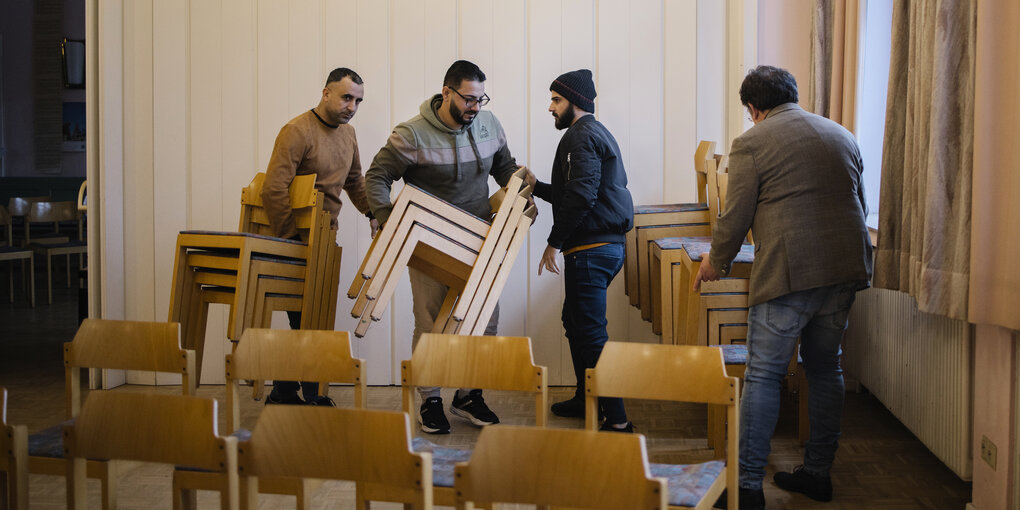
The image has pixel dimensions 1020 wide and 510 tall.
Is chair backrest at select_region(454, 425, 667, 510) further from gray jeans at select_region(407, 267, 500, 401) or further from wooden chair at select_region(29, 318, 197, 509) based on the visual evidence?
gray jeans at select_region(407, 267, 500, 401)

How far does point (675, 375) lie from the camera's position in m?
2.66

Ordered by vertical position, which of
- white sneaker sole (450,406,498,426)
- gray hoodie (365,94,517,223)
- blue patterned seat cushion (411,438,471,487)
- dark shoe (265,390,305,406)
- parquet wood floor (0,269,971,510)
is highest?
gray hoodie (365,94,517,223)

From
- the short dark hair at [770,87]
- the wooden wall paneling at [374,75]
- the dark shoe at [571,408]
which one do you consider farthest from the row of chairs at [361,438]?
the wooden wall paneling at [374,75]

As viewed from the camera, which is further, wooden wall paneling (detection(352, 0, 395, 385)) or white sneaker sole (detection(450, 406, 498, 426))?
wooden wall paneling (detection(352, 0, 395, 385))

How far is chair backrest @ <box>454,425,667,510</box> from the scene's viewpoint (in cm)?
186

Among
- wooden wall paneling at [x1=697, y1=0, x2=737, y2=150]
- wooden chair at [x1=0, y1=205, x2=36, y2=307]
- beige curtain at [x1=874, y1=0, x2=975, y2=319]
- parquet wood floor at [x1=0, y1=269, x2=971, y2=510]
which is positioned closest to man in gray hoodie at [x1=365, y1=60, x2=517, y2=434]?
parquet wood floor at [x1=0, y1=269, x2=971, y2=510]

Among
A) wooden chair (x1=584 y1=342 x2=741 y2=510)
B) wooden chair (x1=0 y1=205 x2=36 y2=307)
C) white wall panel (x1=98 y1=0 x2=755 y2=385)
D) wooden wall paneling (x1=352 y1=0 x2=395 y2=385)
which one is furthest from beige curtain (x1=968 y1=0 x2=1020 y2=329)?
wooden chair (x1=0 y1=205 x2=36 y2=307)

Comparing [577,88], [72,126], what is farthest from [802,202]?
[72,126]

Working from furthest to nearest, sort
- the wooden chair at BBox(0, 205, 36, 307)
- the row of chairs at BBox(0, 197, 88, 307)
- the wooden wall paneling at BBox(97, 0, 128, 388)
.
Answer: the row of chairs at BBox(0, 197, 88, 307)
the wooden chair at BBox(0, 205, 36, 307)
the wooden wall paneling at BBox(97, 0, 128, 388)

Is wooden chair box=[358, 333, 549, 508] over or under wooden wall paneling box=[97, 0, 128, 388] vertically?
under

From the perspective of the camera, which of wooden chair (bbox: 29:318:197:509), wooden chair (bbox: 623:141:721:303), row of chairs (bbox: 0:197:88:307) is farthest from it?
row of chairs (bbox: 0:197:88:307)

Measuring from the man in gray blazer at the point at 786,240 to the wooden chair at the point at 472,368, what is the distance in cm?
92

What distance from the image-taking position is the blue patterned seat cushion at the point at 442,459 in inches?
98.8

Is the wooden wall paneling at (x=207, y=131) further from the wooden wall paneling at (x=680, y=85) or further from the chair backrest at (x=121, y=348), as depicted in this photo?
the wooden wall paneling at (x=680, y=85)
